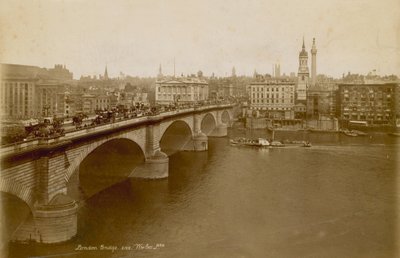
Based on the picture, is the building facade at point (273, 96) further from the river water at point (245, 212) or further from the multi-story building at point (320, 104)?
the river water at point (245, 212)

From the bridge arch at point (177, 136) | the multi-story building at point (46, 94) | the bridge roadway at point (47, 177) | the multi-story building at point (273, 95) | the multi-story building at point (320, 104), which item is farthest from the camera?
the multi-story building at point (273, 95)

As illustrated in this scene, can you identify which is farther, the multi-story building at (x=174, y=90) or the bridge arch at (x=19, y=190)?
the multi-story building at (x=174, y=90)

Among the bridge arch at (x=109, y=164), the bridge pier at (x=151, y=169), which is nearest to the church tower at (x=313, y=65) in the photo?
the bridge pier at (x=151, y=169)

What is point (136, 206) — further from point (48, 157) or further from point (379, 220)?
point (379, 220)

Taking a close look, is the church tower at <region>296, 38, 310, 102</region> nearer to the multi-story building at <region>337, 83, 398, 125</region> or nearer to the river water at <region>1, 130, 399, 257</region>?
the multi-story building at <region>337, 83, 398, 125</region>

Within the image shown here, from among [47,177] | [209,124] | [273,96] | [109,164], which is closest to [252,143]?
[209,124]

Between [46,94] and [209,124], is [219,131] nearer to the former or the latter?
[209,124]
